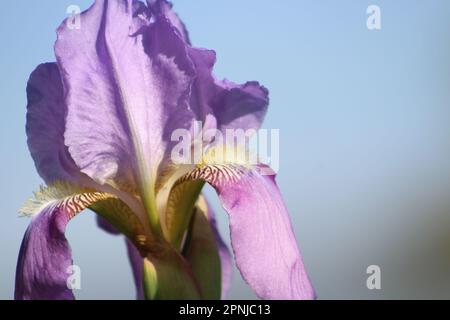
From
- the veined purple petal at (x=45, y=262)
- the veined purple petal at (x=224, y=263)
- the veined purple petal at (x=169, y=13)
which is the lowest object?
the veined purple petal at (x=224, y=263)

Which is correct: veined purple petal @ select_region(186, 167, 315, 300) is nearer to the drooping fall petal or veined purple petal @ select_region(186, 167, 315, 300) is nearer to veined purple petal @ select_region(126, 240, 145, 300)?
the drooping fall petal

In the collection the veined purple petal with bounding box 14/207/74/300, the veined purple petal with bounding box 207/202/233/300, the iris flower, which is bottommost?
the veined purple petal with bounding box 207/202/233/300

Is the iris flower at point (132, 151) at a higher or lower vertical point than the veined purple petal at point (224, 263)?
higher

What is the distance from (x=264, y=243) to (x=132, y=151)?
16.5 inches

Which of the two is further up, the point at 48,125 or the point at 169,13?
the point at 169,13

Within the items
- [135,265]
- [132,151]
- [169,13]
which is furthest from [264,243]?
[135,265]

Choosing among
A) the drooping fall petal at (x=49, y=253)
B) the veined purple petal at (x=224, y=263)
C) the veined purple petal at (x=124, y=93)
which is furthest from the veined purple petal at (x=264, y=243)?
the veined purple petal at (x=224, y=263)

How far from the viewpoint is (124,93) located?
158 centimetres

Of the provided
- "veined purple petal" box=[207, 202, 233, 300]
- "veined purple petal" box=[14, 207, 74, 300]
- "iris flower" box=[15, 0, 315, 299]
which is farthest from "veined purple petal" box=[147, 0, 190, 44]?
"veined purple petal" box=[207, 202, 233, 300]

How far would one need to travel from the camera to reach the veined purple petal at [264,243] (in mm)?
1364

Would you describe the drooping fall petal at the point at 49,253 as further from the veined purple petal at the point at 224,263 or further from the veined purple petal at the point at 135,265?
the veined purple petal at the point at 224,263

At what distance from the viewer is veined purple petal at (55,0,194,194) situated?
5.13 feet

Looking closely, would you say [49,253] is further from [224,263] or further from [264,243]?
[224,263]
